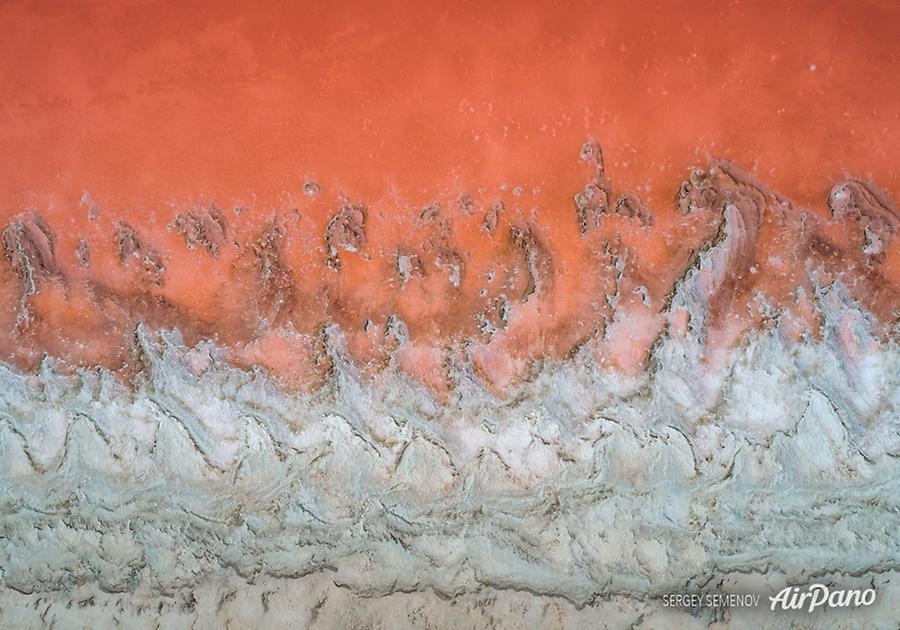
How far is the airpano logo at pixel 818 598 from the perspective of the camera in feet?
4.87

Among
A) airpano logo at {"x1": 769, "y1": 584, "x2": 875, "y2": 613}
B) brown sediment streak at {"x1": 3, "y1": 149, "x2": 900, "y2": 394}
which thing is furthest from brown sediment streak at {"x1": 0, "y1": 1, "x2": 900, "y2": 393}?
airpano logo at {"x1": 769, "y1": 584, "x2": 875, "y2": 613}

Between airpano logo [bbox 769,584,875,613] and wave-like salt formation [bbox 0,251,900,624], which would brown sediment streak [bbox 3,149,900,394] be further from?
airpano logo [bbox 769,584,875,613]

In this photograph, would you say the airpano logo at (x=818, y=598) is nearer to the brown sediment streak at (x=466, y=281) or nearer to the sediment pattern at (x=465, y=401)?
the sediment pattern at (x=465, y=401)

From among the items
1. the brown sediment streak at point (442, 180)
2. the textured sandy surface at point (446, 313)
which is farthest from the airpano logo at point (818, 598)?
the brown sediment streak at point (442, 180)

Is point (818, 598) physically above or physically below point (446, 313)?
below

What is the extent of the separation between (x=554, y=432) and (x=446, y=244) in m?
0.46

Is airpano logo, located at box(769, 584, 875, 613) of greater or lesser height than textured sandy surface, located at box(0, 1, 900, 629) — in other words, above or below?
below

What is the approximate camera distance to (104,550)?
1.62 meters

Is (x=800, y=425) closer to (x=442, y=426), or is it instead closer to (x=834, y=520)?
(x=834, y=520)

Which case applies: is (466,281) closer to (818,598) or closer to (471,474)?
(471,474)

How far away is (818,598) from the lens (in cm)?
149

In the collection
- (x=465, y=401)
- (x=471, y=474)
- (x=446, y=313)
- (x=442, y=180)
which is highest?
(x=442, y=180)

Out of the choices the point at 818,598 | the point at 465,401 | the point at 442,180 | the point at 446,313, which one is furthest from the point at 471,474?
the point at 818,598

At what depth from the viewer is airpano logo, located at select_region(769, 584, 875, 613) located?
1485 millimetres
